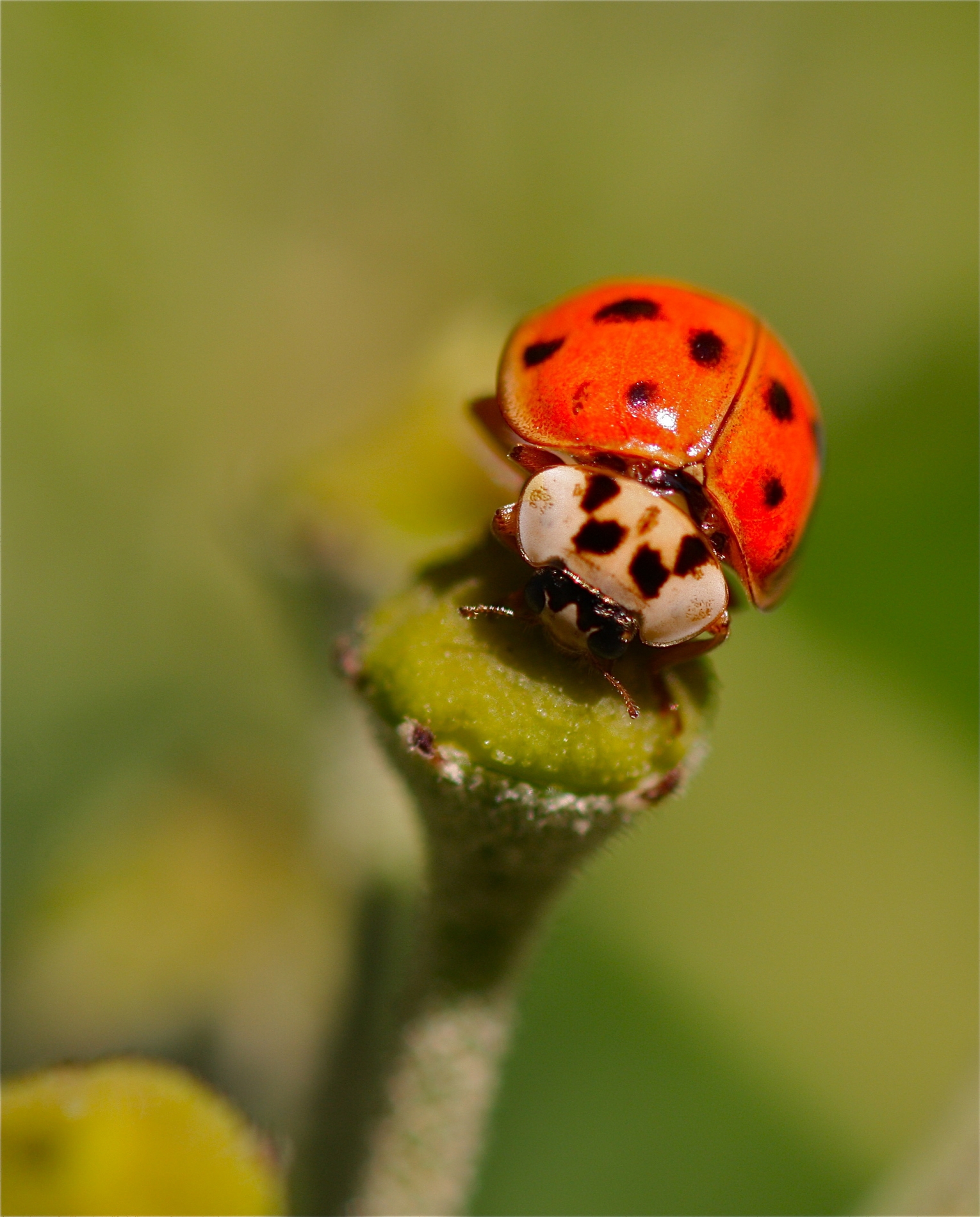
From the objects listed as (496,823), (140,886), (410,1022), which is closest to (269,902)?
(140,886)

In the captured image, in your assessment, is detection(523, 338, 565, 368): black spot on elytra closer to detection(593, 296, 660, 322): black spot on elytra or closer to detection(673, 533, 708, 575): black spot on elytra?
detection(593, 296, 660, 322): black spot on elytra

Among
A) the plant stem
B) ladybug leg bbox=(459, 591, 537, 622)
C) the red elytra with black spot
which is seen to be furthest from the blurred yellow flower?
the red elytra with black spot

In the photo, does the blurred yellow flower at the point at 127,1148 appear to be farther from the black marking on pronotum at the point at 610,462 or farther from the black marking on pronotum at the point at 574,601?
the black marking on pronotum at the point at 610,462

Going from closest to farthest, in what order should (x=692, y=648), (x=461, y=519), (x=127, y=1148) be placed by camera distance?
(x=127, y=1148) < (x=692, y=648) < (x=461, y=519)

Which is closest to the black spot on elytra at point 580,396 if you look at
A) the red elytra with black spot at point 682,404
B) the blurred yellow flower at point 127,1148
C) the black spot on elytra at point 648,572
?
the red elytra with black spot at point 682,404

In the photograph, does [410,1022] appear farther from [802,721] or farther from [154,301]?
[154,301]

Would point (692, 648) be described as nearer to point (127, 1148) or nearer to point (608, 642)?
point (608, 642)

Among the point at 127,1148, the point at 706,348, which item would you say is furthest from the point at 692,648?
the point at 127,1148
